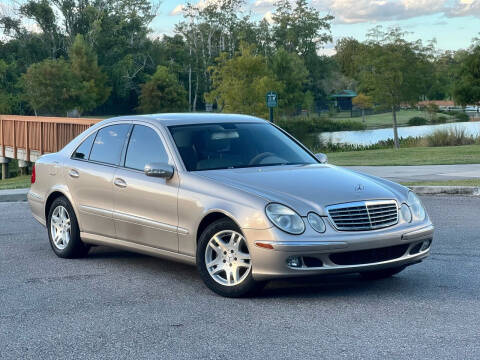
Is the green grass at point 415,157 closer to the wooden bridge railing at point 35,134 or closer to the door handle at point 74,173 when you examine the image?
the wooden bridge railing at point 35,134

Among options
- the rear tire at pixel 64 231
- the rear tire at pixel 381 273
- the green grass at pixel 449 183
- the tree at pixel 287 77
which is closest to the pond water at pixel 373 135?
the green grass at pixel 449 183

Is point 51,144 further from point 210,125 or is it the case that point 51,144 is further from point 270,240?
point 270,240

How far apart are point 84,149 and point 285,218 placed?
10.9ft

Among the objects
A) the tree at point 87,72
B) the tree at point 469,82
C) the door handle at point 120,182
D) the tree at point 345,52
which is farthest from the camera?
the tree at point 345,52

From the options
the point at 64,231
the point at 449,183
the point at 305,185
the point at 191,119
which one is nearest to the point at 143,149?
the point at 191,119

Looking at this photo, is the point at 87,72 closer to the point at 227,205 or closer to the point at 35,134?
the point at 35,134

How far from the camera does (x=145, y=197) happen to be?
7.59 metres

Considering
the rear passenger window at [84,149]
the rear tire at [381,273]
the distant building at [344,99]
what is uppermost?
the distant building at [344,99]

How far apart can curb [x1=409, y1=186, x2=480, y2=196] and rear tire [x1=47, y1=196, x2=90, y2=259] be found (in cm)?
810

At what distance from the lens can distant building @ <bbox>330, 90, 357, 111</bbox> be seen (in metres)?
133

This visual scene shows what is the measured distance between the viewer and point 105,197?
818 cm

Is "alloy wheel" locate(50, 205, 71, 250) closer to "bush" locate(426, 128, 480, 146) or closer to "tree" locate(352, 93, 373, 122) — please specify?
"bush" locate(426, 128, 480, 146)

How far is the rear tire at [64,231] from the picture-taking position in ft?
28.7

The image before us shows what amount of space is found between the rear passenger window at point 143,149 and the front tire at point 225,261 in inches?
45.1
